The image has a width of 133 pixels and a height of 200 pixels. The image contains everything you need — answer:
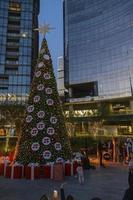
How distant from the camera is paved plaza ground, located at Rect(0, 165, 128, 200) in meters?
8.97

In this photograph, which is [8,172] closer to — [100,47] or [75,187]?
[75,187]

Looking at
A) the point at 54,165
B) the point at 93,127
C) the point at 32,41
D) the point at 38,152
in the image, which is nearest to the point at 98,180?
the point at 54,165

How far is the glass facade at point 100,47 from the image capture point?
69.2 meters

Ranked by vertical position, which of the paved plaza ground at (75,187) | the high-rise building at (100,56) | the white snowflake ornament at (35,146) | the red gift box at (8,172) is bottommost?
the paved plaza ground at (75,187)

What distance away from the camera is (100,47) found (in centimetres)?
7731

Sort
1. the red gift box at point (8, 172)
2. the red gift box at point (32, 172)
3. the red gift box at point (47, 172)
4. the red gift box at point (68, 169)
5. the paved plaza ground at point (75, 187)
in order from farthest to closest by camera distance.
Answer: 1. the red gift box at point (68, 169)
2. the red gift box at point (8, 172)
3. the red gift box at point (47, 172)
4. the red gift box at point (32, 172)
5. the paved plaza ground at point (75, 187)

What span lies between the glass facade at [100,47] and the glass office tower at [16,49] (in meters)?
13.8

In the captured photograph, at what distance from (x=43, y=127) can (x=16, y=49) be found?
67.4 meters

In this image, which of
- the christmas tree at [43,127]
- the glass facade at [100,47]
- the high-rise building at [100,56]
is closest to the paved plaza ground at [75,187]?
the christmas tree at [43,127]

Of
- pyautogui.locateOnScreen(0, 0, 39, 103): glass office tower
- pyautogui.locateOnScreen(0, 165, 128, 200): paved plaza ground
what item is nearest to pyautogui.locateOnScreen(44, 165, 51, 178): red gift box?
pyautogui.locateOnScreen(0, 165, 128, 200): paved plaza ground

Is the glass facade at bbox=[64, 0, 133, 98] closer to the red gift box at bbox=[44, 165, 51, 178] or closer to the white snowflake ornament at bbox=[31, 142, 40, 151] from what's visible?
the white snowflake ornament at bbox=[31, 142, 40, 151]

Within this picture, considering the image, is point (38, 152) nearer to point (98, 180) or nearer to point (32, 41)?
point (98, 180)

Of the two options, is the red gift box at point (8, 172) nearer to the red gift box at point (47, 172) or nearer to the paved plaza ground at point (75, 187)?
the paved plaza ground at point (75, 187)

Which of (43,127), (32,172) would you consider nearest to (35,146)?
(43,127)
